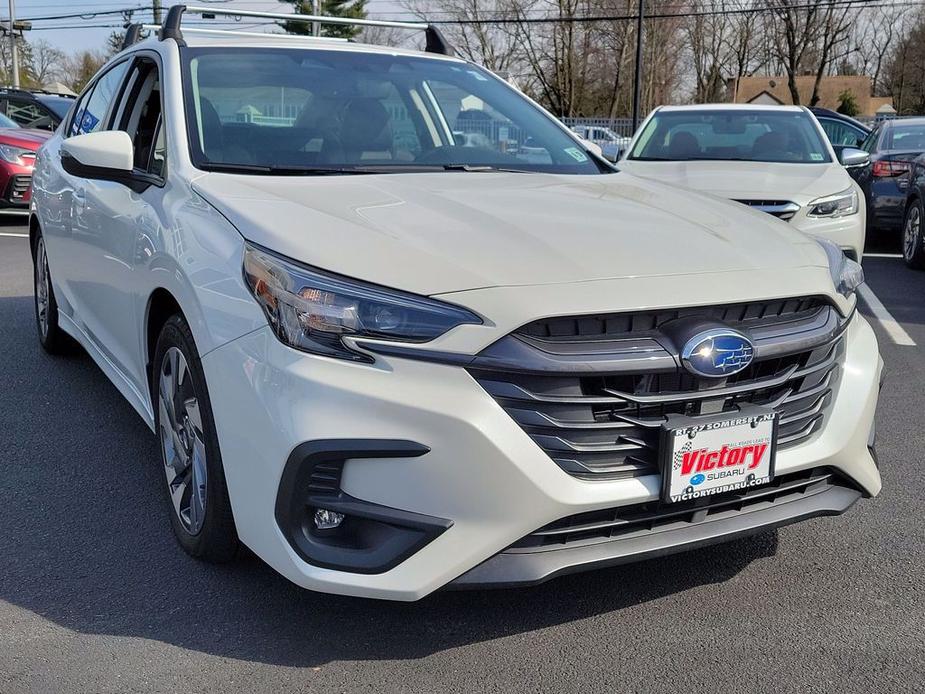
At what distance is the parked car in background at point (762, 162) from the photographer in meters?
6.94

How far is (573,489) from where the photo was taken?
241cm

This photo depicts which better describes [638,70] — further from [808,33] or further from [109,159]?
[808,33]

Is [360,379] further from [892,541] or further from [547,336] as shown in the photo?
[892,541]

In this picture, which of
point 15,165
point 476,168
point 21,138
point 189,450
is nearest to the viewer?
point 189,450

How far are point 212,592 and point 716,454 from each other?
1.49 metres

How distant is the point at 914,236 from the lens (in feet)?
30.6

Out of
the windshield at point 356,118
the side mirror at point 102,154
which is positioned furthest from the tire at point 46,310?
the windshield at point 356,118

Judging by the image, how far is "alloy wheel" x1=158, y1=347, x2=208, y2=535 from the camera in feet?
9.73

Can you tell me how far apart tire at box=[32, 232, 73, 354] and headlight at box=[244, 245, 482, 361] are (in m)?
3.35

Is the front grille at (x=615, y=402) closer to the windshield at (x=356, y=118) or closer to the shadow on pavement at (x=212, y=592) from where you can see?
the shadow on pavement at (x=212, y=592)

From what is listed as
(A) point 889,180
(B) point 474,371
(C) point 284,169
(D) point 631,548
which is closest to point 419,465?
(B) point 474,371

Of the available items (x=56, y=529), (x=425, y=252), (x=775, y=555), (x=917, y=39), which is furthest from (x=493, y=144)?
(x=917, y=39)

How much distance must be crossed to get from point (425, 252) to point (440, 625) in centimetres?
102

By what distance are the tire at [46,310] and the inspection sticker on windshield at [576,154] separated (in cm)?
288
